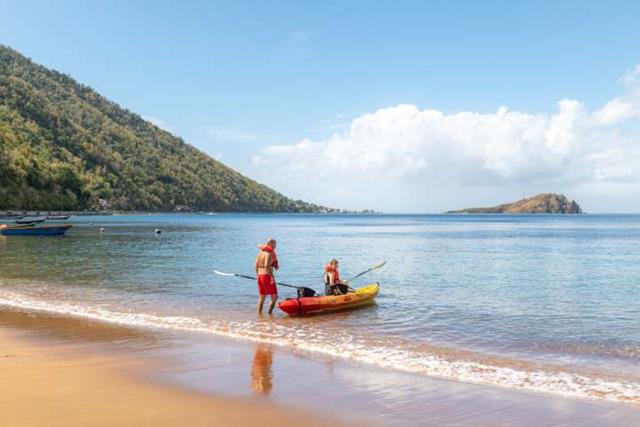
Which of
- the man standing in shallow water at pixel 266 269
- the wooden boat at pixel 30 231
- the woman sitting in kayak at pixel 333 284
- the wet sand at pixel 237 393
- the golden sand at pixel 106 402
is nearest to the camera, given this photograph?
the golden sand at pixel 106 402

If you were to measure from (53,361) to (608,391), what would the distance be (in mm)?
9205

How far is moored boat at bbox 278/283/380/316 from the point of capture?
52.6ft

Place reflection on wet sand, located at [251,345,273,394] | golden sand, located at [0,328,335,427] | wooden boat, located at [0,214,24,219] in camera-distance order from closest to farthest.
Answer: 1. golden sand, located at [0,328,335,427]
2. reflection on wet sand, located at [251,345,273,394]
3. wooden boat, located at [0,214,24,219]

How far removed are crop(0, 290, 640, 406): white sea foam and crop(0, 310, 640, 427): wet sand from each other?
54cm

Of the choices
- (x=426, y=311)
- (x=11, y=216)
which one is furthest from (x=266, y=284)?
(x=11, y=216)

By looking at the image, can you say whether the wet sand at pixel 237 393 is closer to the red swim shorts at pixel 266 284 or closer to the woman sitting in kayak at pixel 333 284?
the red swim shorts at pixel 266 284

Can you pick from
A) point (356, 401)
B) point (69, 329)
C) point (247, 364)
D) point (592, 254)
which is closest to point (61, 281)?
point (69, 329)

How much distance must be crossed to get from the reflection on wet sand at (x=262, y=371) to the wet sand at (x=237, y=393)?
0.02 m

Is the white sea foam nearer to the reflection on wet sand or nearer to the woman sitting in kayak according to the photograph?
the reflection on wet sand

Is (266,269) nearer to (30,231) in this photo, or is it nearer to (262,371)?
(262,371)

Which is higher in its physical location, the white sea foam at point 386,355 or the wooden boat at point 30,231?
the wooden boat at point 30,231

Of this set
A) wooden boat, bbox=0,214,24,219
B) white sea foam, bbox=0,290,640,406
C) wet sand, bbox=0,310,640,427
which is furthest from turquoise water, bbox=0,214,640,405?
wooden boat, bbox=0,214,24,219

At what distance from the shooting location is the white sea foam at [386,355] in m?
9.01

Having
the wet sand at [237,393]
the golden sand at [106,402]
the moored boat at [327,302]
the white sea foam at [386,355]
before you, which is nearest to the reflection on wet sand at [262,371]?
the wet sand at [237,393]
